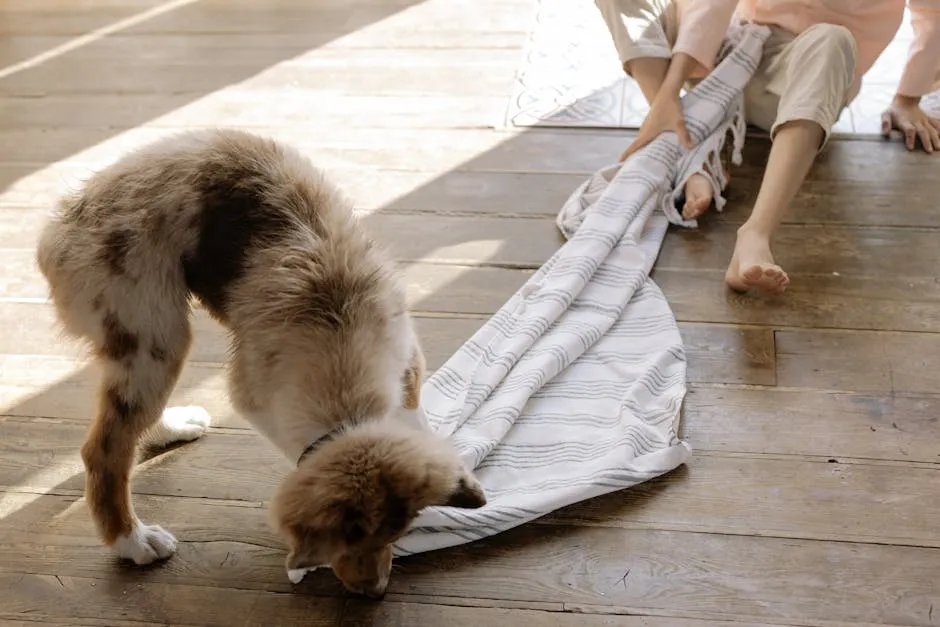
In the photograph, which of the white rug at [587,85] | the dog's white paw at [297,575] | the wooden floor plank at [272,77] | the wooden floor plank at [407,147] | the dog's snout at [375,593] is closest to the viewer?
the dog's snout at [375,593]

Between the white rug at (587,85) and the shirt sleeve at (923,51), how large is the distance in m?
0.15

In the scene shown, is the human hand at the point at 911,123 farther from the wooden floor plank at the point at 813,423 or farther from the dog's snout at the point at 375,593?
the dog's snout at the point at 375,593

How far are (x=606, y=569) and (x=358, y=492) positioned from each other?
0.54 m

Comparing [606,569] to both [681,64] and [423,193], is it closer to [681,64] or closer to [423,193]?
[423,193]

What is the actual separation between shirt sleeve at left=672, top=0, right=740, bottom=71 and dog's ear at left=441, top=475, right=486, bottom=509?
5.29ft

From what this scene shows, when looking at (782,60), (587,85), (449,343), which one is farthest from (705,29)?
(449,343)

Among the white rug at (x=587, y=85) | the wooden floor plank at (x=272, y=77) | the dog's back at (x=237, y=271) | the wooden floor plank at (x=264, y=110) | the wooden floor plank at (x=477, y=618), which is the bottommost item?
the wooden floor plank at (x=272, y=77)

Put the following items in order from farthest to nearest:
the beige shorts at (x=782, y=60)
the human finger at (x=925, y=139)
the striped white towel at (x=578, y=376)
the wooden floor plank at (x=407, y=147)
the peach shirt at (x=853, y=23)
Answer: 1. the wooden floor plank at (x=407, y=147)
2. the human finger at (x=925, y=139)
3. the peach shirt at (x=853, y=23)
4. the beige shorts at (x=782, y=60)
5. the striped white towel at (x=578, y=376)

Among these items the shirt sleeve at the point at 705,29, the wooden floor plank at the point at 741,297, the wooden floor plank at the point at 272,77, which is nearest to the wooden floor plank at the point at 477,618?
Answer: the wooden floor plank at the point at 741,297

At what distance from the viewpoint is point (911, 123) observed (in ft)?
9.17

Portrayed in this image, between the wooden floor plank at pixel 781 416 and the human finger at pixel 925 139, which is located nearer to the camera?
the wooden floor plank at pixel 781 416

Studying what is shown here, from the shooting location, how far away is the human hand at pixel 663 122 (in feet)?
8.73

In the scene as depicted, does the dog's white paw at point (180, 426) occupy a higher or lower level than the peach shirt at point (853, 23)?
lower

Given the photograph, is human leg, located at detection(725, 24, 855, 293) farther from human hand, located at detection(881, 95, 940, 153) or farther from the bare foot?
human hand, located at detection(881, 95, 940, 153)
